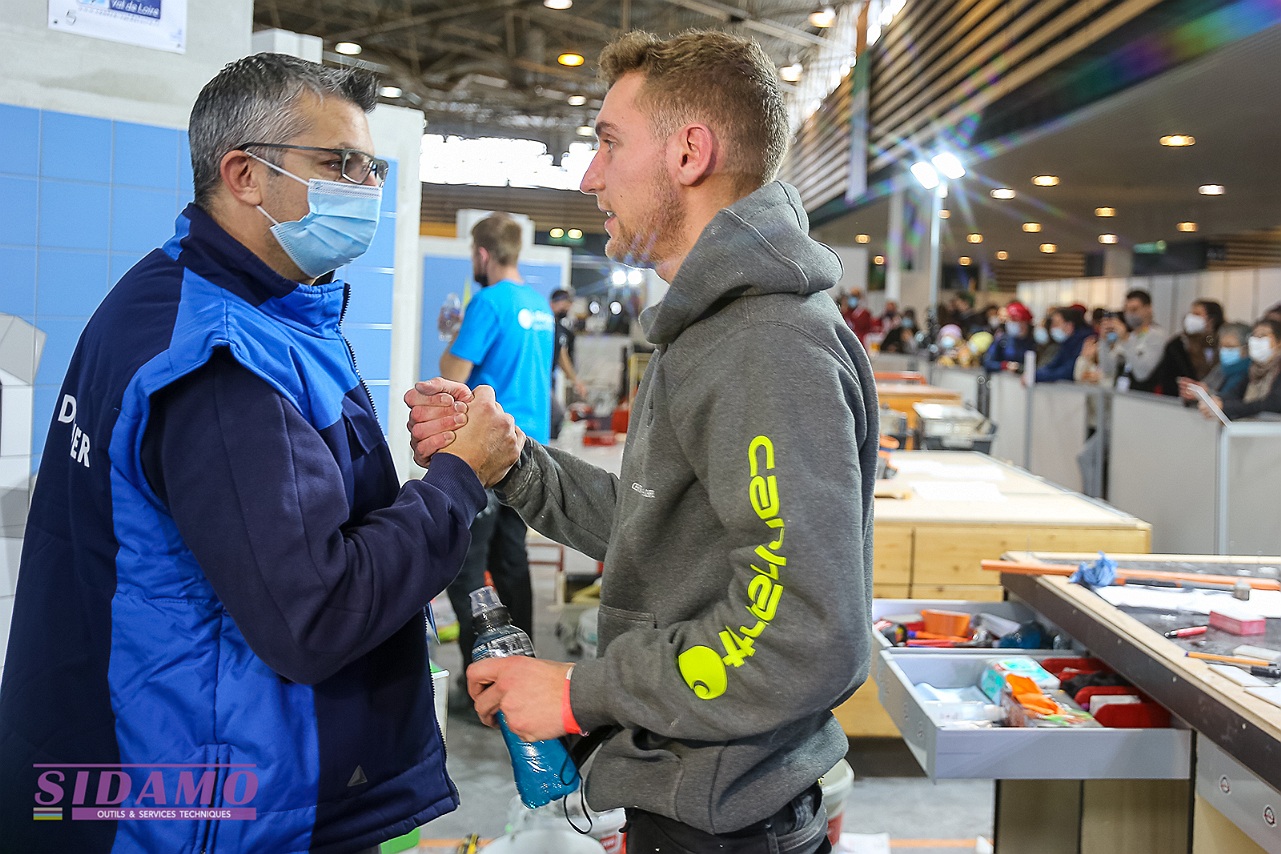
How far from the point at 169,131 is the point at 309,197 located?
4.34ft

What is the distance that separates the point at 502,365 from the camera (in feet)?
13.6

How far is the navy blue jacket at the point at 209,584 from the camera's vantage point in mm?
1157

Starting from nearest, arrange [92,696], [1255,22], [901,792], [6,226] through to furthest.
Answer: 1. [92,696]
2. [6,226]
3. [901,792]
4. [1255,22]

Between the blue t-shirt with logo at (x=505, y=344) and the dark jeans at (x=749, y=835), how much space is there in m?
2.85

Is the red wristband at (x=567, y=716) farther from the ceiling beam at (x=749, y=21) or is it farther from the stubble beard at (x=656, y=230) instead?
the ceiling beam at (x=749, y=21)

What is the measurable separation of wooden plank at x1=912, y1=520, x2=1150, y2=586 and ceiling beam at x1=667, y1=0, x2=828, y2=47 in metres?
13.3

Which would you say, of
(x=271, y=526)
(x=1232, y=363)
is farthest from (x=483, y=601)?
(x=1232, y=363)

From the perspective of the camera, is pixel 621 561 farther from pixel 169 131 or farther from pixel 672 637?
pixel 169 131

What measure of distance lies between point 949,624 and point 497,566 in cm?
217

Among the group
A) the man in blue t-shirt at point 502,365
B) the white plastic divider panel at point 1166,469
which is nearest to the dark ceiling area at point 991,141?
the white plastic divider panel at point 1166,469

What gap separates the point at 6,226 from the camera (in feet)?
7.53

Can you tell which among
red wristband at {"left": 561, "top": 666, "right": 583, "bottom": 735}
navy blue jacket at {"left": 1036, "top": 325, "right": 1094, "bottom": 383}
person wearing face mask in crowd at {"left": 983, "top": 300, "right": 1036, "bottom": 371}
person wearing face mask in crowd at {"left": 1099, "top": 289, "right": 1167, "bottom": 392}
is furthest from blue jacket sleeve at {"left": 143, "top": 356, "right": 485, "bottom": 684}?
person wearing face mask in crowd at {"left": 983, "top": 300, "right": 1036, "bottom": 371}

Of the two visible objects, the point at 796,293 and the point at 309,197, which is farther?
the point at 309,197

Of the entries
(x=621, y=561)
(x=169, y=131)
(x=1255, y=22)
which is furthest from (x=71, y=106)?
(x=1255, y=22)
